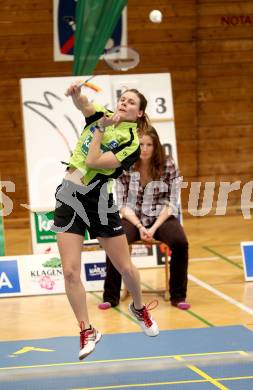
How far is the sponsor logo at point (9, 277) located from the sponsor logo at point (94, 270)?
30.8 inches

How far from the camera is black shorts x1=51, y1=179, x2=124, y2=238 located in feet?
25.2

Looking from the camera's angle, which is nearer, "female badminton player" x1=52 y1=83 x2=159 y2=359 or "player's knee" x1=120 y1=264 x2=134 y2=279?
"female badminton player" x1=52 y1=83 x2=159 y2=359

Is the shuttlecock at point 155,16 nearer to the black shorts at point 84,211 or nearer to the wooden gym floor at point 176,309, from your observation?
the wooden gym floor at point 176,309

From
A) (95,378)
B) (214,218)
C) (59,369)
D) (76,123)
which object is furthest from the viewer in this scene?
(214,218)

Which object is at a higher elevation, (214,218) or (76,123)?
(76,123)

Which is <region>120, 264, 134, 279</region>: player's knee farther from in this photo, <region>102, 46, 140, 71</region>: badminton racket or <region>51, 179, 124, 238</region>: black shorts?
<region>102, 46, 140, 71</region>: badminton racket

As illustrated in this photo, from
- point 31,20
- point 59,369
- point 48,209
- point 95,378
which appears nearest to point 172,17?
point 31,20

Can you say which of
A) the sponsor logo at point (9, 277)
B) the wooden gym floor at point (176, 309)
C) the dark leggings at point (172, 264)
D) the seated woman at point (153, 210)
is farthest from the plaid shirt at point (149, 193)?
the sponsor logo at point (9, 277)

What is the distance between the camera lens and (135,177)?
1090cm

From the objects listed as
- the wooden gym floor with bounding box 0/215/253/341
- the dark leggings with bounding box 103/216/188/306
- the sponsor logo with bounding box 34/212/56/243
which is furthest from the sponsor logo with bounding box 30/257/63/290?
the dark leggings with bounding box 103/216/188/306

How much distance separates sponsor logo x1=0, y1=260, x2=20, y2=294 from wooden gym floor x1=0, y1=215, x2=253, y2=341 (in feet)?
0.40

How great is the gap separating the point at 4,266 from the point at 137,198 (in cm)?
168

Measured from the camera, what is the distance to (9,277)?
1128 cm

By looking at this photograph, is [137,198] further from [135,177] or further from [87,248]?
[87,248]
